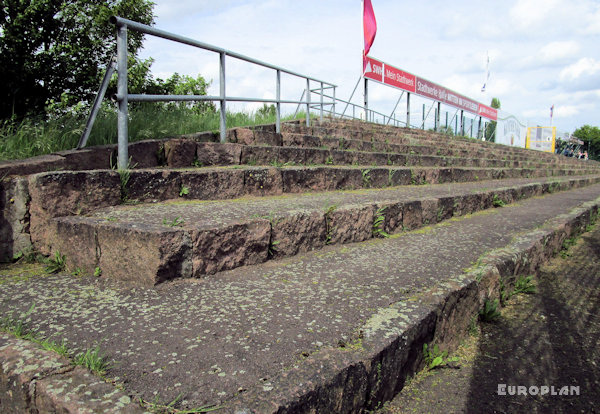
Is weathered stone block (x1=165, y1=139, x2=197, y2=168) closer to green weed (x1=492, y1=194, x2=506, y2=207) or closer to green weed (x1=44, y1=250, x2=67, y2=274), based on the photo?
green weed (x1=44, y1=250, x2=67, y2=274)

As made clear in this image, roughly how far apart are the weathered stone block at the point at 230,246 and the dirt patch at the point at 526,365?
1.12 metres

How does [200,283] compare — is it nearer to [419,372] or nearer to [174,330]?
[174,330]

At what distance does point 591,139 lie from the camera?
77.1 metres

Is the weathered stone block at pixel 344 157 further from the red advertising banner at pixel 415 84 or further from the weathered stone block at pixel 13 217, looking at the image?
the red advertising banner at pixel 415 84

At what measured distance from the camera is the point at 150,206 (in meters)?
2.77

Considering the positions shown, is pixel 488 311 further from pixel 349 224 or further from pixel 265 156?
pixel 265 156

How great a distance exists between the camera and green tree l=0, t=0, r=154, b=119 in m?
7.60

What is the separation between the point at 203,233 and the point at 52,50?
8574 mm

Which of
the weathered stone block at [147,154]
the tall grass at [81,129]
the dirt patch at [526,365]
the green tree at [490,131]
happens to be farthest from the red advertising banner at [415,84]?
the dirt patch at [526,365]

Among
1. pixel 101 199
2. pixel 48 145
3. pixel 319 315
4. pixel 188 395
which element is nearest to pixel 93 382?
pixel 188 395

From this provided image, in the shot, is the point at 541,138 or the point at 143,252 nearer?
the point at 143,252

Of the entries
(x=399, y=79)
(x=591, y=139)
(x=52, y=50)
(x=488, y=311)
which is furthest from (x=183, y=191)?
(x=591, y=139)

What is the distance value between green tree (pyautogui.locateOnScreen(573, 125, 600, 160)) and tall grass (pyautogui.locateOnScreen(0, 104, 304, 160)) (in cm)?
8847

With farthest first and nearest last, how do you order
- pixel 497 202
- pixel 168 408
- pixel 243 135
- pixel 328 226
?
pixel 497 202 < pixel 243 135 < pixel 328 226 < pixel 168 408
